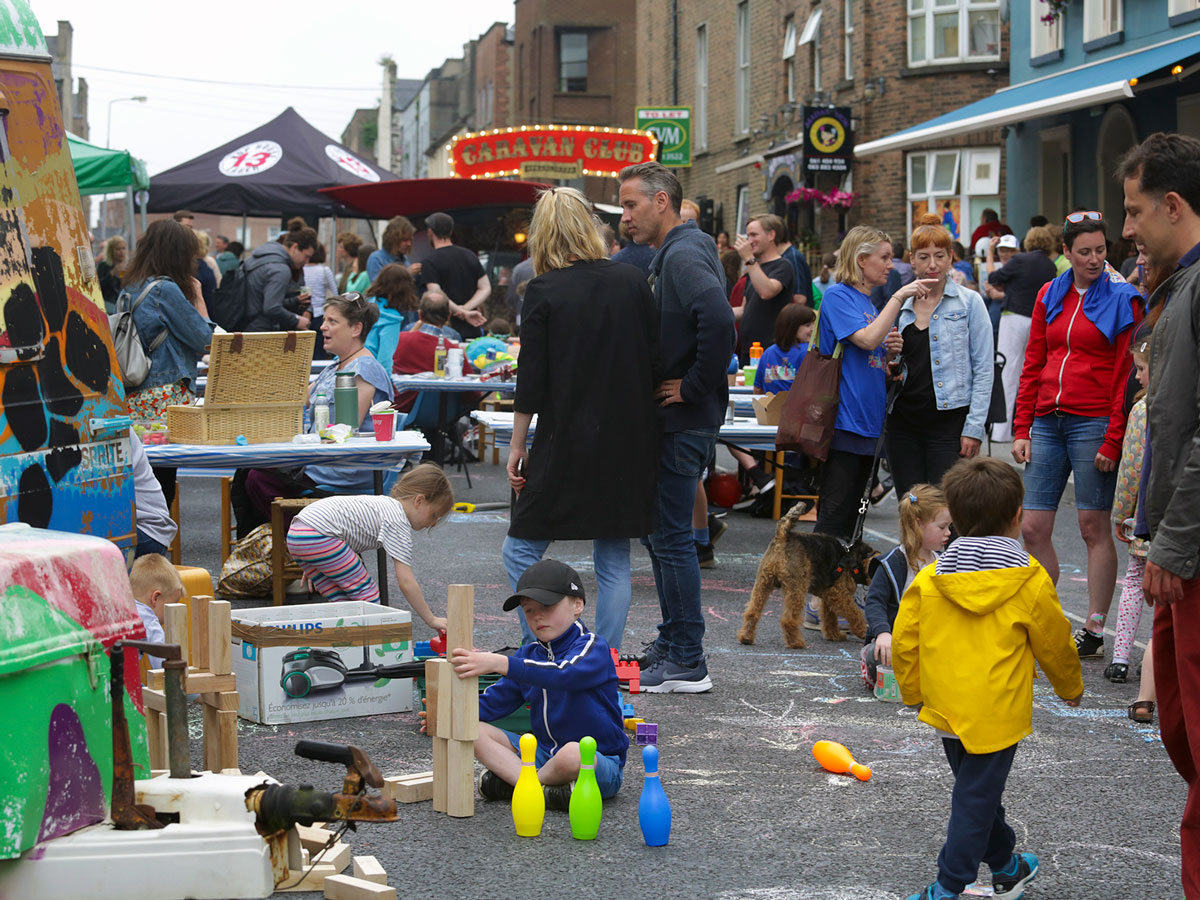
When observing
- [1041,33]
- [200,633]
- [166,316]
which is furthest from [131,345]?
[1041,33]

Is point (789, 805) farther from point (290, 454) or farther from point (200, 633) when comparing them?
point (290, 454)

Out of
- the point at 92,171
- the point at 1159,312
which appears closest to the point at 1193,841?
the point at 1159,312

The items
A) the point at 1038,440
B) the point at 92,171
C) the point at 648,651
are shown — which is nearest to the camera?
the point at 648,651

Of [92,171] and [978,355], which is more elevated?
[92,171]

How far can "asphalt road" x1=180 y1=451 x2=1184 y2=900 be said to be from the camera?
3.96m

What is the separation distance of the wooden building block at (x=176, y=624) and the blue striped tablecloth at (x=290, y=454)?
96.0 inches

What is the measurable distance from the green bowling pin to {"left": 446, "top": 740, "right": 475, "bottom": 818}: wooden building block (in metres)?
0.39

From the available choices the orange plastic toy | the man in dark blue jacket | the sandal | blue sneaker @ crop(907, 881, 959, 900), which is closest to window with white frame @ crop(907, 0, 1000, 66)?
the man in dark blue jacket

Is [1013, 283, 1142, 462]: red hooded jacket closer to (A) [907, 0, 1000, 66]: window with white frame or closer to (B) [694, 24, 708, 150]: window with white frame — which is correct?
(A) [907, 0, 1000, 66]: window with white frame

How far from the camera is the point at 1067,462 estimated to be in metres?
6.77

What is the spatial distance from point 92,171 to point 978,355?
37.5 ft

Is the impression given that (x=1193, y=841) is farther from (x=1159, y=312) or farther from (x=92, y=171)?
(x=92, y=171)

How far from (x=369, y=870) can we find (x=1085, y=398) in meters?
4.26

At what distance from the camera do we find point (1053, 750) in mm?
5285
